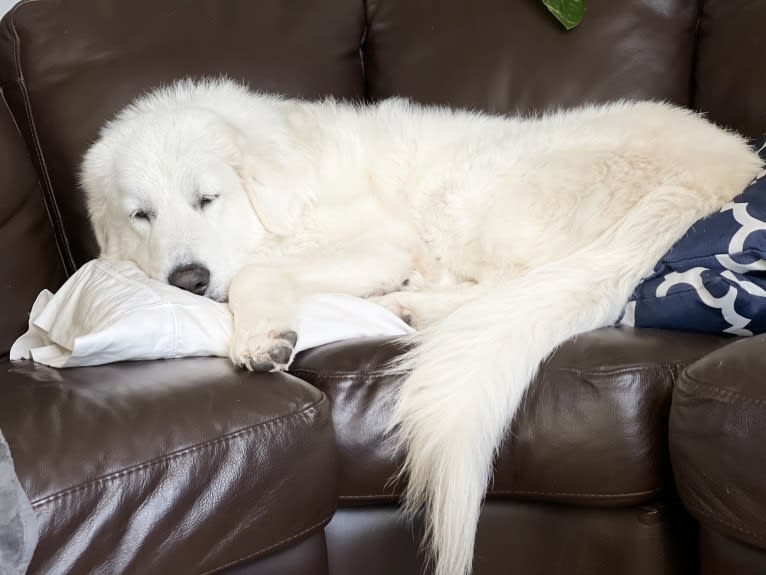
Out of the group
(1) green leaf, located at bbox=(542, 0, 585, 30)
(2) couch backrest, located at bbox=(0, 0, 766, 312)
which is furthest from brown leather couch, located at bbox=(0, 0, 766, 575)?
(1) green leaf, located at bbox=(542, 0, 585, 30)

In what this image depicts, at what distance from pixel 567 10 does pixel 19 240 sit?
1.66 meters

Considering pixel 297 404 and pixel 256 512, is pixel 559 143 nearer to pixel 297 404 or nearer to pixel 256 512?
pixel 297 404

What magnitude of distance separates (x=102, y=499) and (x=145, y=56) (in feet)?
5.32

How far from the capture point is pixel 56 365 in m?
1.70

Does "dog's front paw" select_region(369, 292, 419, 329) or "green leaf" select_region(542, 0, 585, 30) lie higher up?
"green leaf" select_region(542, 0, 585, 30)

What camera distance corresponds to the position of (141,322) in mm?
1646

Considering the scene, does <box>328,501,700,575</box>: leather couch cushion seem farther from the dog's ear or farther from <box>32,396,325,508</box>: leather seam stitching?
the dog's ear

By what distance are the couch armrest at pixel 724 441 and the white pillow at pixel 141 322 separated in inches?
27.2

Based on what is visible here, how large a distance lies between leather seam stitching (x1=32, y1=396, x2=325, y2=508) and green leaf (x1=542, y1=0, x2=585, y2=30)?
4.95 ft

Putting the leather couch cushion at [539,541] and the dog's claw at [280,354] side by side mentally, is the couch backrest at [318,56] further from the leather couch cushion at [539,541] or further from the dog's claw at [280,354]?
the leather couch cushion at [539,541]

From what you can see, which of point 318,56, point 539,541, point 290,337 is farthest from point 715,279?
point 318,56

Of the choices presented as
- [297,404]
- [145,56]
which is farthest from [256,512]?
[145,56]

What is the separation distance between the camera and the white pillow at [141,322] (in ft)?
5.37

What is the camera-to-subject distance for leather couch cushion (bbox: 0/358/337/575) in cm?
124
